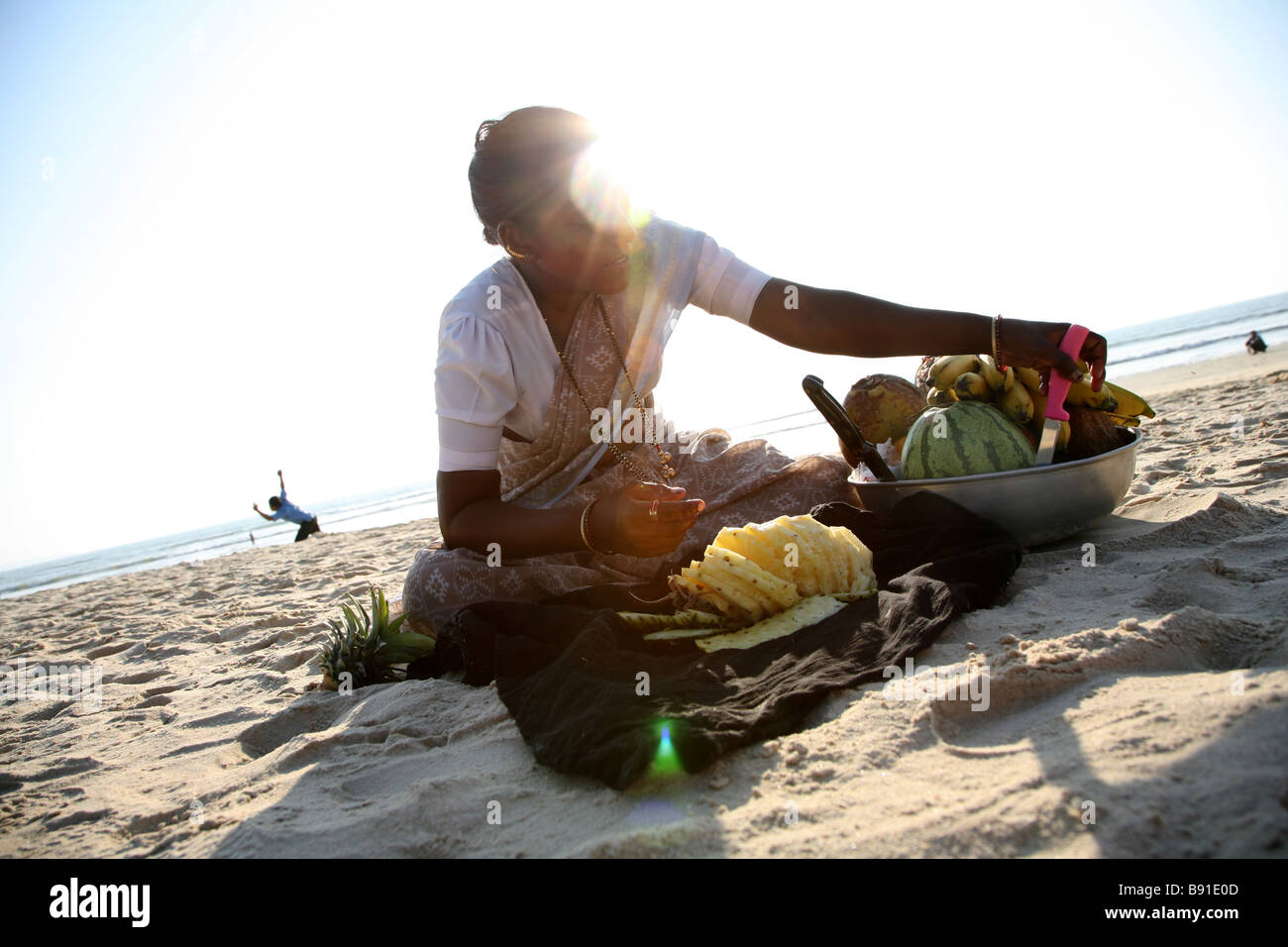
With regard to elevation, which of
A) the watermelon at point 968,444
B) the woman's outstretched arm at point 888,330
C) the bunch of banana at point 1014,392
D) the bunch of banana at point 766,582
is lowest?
the bunch of banana at point 766,582

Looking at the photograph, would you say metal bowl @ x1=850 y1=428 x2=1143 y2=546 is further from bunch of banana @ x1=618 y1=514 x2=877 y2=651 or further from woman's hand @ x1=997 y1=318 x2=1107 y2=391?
bunch of banana @ x1=618 y1=514 x2=877 y2=651

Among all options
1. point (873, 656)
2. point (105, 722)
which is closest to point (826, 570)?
point (873, 656)

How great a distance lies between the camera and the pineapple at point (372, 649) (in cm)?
288

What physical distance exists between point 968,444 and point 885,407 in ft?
2.24

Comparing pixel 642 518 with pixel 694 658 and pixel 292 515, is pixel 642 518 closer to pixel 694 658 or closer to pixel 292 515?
pixel 694 658

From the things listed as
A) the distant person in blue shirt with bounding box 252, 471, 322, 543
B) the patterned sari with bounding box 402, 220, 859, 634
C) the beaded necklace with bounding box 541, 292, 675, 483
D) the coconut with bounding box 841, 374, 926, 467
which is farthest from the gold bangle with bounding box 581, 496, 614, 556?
the distant person in blue shirt with bounding box 252, 471, 322, 543

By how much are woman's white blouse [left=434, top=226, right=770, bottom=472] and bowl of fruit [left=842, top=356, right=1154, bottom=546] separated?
0.93 meters

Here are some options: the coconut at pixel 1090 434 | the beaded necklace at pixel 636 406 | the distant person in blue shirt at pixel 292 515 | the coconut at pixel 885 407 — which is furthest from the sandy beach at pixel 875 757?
the distant person in blue shirt at pixel 292 515

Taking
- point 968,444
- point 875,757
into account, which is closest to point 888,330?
point 968,444

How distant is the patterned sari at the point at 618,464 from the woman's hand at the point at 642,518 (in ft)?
2.71

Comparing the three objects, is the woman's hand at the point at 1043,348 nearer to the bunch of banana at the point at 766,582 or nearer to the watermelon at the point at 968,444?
the watermelon at the point at 968,444

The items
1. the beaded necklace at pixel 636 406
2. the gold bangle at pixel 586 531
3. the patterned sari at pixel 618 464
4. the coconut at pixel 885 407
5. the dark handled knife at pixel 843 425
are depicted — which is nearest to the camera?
the gold bangle at pixel 586 531

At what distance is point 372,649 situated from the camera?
2928 mm

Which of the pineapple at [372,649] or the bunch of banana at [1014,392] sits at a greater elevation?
the bunch of banana at [1014,392]
